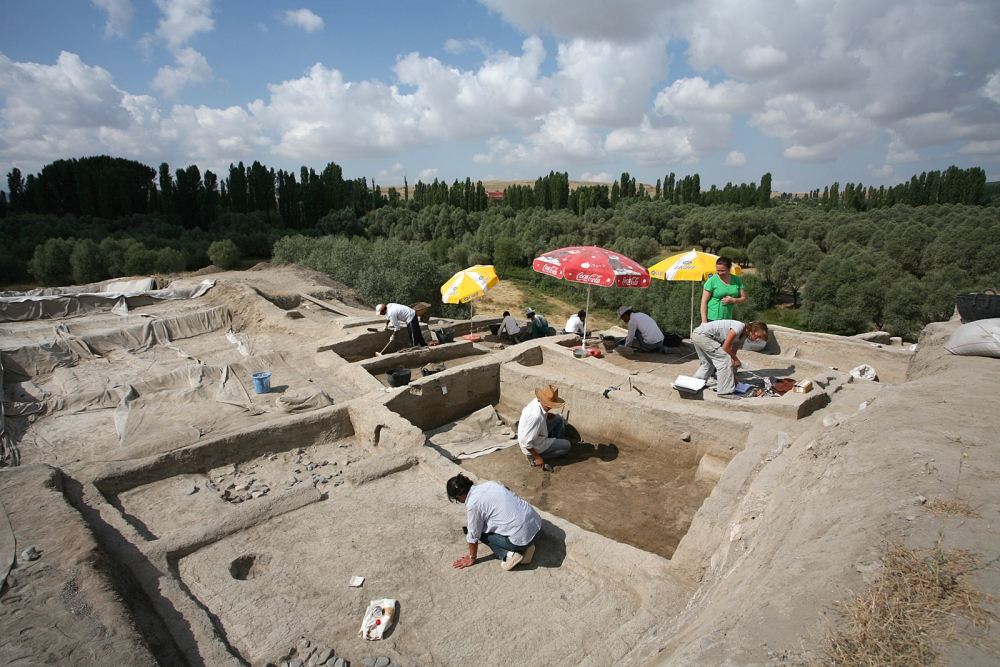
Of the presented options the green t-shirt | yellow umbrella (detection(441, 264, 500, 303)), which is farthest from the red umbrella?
yellow umbrella (detection(441, 264, 500, 303))

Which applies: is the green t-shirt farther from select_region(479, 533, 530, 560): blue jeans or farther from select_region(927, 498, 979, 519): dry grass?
select_region(479, 533, 530, 560): blue jeans

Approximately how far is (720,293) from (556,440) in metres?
3.32

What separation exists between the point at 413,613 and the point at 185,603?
69.9 inches

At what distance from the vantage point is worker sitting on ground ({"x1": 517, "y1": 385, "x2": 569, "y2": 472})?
6561mm

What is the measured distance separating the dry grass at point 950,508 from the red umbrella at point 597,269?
569 cm

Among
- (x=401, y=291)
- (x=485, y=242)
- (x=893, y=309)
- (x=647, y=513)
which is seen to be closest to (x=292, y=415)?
(x=647, y=513)

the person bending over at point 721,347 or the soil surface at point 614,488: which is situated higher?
the person bending over at point 721,347

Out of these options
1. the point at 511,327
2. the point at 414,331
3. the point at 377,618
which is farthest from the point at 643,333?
the point at 377,618

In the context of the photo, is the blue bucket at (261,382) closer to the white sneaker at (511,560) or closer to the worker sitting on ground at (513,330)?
the worker sitting on ground at (513,330)

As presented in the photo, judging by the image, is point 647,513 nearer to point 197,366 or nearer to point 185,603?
point 185,603

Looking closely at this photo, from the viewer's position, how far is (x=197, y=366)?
28.7 ft

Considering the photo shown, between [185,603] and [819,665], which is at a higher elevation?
[819,665]

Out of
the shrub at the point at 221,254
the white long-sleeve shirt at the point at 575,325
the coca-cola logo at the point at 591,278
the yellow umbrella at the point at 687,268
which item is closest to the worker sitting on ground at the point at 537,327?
the white long-sleeve shirt at the point at 575,325

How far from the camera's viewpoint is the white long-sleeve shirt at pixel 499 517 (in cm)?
445
